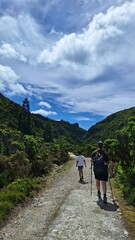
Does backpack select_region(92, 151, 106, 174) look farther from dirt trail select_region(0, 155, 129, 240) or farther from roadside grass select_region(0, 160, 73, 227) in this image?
roadside grass select_region(0, 160, 73, 227)

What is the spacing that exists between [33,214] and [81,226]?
2268 mm

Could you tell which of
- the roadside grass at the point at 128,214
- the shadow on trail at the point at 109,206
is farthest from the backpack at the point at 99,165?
the roadside grass at the point at 128,214

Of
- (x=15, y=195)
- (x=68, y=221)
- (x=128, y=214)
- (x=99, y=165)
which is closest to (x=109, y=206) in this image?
(x=128, y=214)

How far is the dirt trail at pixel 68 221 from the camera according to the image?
7270 mm

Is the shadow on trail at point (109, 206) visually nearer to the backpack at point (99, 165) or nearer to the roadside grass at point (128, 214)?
the roadside grass at point (128, 214)

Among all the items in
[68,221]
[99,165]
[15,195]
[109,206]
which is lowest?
[68,221]

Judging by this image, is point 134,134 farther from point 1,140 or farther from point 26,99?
point 26,99

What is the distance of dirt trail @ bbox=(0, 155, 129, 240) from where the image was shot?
727 cm

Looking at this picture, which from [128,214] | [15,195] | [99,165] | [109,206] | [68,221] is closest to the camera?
[68,221]

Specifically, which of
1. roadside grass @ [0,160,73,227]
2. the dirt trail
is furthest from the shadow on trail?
roadside grass @ [0,160,73,227]

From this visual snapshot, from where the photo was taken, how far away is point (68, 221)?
27.0ft

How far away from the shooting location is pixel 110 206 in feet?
32.9

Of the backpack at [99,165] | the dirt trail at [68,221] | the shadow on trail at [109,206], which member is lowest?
the dirt trail at [68,221]

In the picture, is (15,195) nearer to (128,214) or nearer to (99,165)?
(99,165)
